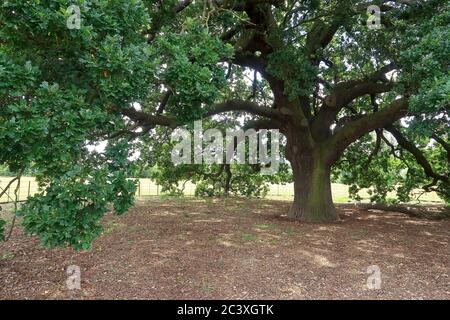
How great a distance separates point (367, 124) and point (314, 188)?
2.02 metres

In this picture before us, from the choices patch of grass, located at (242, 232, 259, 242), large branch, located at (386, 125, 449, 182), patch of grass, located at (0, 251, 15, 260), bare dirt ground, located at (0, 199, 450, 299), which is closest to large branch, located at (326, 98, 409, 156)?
large branch, located at (386, 125, 449, 182)

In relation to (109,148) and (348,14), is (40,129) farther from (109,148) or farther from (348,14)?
(348,14)

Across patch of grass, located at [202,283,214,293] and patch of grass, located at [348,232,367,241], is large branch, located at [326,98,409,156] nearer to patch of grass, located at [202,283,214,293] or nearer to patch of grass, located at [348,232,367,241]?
patch of grass, located at [348,232,367,241]

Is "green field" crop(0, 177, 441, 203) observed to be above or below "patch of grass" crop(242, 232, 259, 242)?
above

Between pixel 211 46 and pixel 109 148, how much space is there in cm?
171

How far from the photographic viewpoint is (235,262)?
19.0 ft

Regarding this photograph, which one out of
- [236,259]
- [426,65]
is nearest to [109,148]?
[236,259]

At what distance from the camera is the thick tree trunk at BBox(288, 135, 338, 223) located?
9.64 m

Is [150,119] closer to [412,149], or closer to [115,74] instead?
[115,74]

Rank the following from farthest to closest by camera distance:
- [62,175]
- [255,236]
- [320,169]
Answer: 1. [320,169]
2. [255,236]
3. [62,175]

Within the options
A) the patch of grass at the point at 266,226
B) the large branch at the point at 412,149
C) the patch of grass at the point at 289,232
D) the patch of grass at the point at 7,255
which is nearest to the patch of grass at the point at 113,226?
the patch of grass at the point at 7,255

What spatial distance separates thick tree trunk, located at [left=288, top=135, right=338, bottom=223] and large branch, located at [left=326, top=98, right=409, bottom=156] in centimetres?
40

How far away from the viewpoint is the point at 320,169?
31.8ft

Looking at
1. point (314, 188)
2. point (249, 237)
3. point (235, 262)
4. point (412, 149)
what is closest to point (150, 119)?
point (249, 237)
